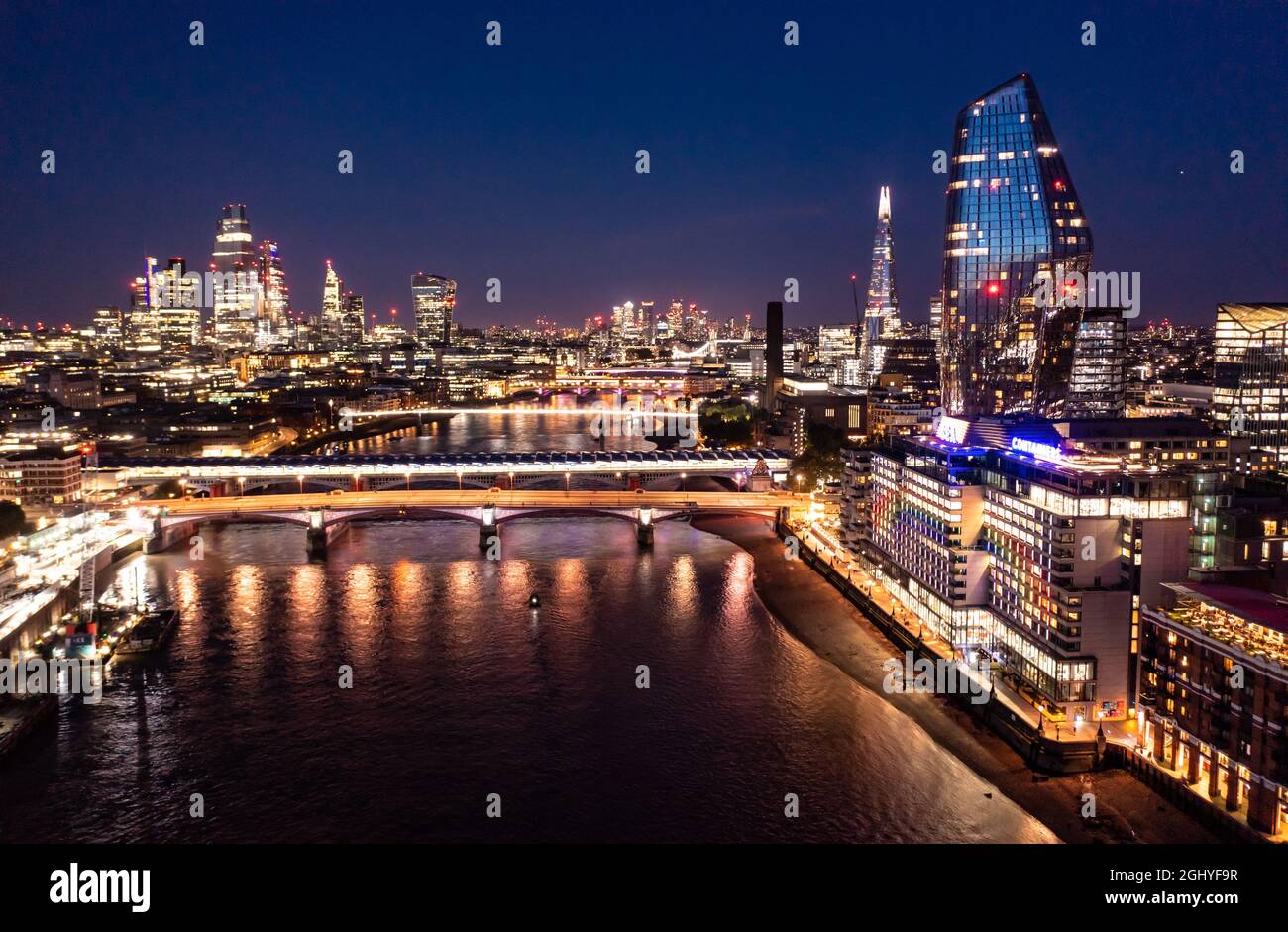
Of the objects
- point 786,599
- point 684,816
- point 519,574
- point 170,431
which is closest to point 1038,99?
point 786,599

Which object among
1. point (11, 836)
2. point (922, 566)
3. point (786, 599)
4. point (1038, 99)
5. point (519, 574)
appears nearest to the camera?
point (11, 836)

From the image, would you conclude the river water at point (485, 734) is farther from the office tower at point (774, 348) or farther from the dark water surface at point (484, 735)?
the office tower at point (774, 348)

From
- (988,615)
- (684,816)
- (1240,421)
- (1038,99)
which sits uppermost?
(1038,99)

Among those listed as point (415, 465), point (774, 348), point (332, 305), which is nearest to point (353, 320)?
point (332, 305)

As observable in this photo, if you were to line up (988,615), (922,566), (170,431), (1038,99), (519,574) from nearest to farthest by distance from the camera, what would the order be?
1. (988,615)
2. (922,566)
3. (519,574)
4. (1038,99)
5. (170,431)

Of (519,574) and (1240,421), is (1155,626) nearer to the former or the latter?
(519,574)

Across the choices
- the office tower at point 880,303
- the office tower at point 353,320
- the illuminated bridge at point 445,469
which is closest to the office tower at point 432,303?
the office tower at point 353,320
